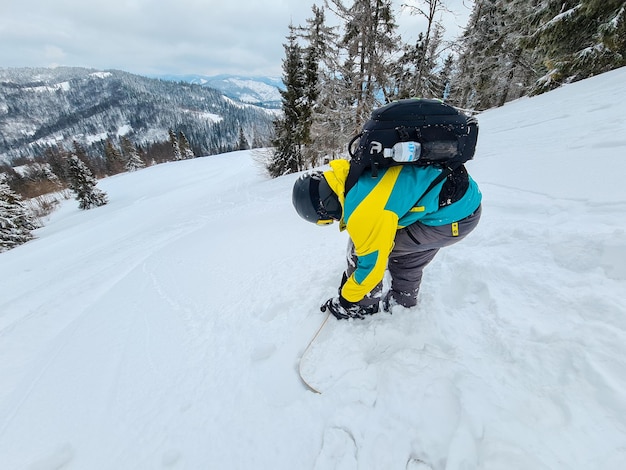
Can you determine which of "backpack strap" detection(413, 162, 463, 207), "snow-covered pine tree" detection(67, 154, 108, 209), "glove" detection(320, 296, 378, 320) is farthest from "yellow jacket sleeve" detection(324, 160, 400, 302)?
"snow-covered pine tree" detection(67, 154, 108, 209)

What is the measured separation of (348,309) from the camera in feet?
6.95

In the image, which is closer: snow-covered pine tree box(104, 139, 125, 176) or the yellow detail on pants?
the yellow detail on pants

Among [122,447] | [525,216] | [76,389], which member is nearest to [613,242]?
[525,216]

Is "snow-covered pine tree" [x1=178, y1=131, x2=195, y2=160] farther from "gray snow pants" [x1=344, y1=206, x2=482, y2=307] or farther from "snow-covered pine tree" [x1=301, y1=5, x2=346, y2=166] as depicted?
"gray snow pants" [x1=344, y1=206, x2=482, y2=307]

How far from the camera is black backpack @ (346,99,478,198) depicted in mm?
1358

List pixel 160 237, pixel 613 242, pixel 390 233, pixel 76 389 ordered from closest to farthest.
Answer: pixel 390 233 → pixel 613 242 → pixel 76 389 → pixel 160 237

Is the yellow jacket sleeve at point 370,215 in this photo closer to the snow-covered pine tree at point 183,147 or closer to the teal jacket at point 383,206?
the teal jacket at point 383,206

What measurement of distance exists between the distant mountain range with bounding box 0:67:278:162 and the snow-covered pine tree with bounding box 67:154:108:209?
5544 centimetres

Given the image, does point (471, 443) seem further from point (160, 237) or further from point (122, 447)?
point (160, 237)

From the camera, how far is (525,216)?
102 inches

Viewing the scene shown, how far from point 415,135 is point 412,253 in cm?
95

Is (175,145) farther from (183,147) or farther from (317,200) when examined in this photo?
(317,200)

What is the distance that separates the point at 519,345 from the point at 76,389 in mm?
3271

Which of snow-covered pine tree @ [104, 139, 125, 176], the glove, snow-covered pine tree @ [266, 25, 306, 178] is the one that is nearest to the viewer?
the glove
